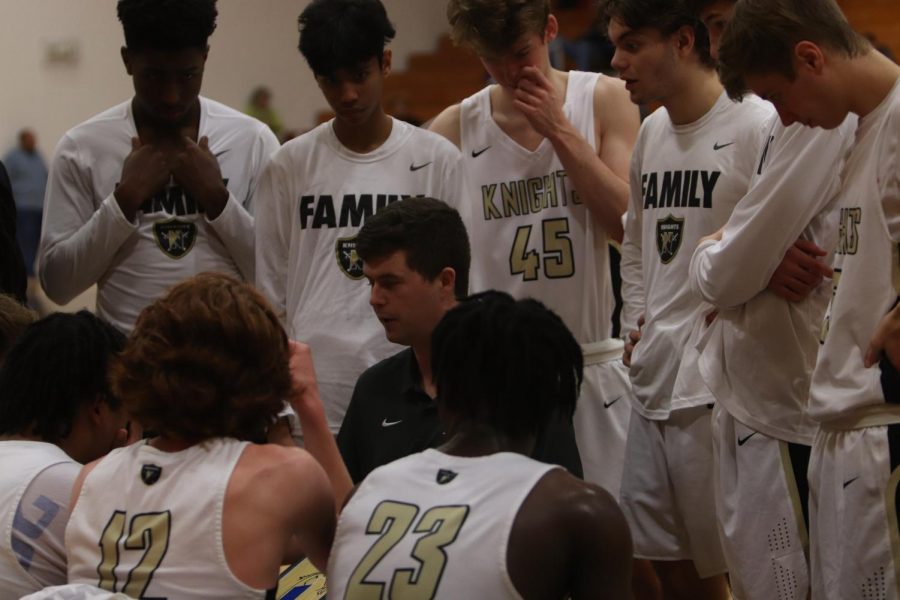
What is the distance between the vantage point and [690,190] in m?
3.83

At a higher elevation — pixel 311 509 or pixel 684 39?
pixel 684 39

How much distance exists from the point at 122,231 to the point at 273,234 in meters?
0.45

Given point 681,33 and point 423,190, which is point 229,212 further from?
point 681,33

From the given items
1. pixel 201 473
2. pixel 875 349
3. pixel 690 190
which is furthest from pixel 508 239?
pixel 201 473

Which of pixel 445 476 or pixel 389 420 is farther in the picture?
pixel 389 420

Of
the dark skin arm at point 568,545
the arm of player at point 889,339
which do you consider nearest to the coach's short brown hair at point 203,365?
the dark skin arm at point 568,545

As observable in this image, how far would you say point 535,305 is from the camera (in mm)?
2467

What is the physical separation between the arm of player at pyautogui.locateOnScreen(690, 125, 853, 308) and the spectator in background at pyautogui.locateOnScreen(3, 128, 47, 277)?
9.29 metres

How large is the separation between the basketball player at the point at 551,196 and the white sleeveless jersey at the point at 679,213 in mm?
191

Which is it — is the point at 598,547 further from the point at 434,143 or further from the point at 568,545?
the point at 434,143

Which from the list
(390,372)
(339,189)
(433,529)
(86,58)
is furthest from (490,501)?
(86,58)

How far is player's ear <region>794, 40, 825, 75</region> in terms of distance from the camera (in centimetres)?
292

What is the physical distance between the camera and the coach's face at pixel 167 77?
396 centimetres

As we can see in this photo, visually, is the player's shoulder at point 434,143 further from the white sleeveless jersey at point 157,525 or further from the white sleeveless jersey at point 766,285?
the white sleeveless jersey at point 157,525
